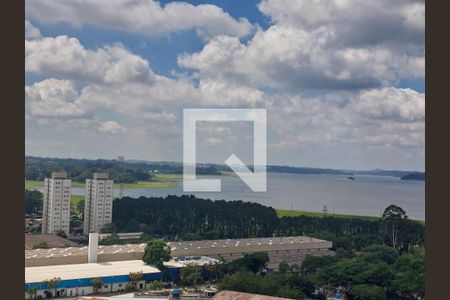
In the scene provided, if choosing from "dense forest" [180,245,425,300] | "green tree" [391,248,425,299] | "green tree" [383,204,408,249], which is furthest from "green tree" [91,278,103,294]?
"green tree" [383,204,408,249]

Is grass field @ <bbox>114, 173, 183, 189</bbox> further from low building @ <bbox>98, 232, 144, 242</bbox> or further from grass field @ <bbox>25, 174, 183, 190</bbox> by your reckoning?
low building @ <bbox>98, 232, 144, 242</bbox>

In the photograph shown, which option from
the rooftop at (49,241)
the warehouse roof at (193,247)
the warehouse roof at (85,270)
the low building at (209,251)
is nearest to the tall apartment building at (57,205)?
the rooftop at (49,241)

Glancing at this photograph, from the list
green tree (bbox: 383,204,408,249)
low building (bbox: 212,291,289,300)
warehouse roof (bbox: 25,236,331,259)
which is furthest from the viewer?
green tree (bbox: 383,204,408,249)

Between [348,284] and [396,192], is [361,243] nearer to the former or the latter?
[348,284]

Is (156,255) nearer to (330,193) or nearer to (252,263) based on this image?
(252,263)

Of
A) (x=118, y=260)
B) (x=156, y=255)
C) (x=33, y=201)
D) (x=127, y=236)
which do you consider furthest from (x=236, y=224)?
(x=33, y=201)

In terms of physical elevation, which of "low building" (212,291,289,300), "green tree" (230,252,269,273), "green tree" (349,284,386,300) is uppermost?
"low building" (212,291,289,300)
